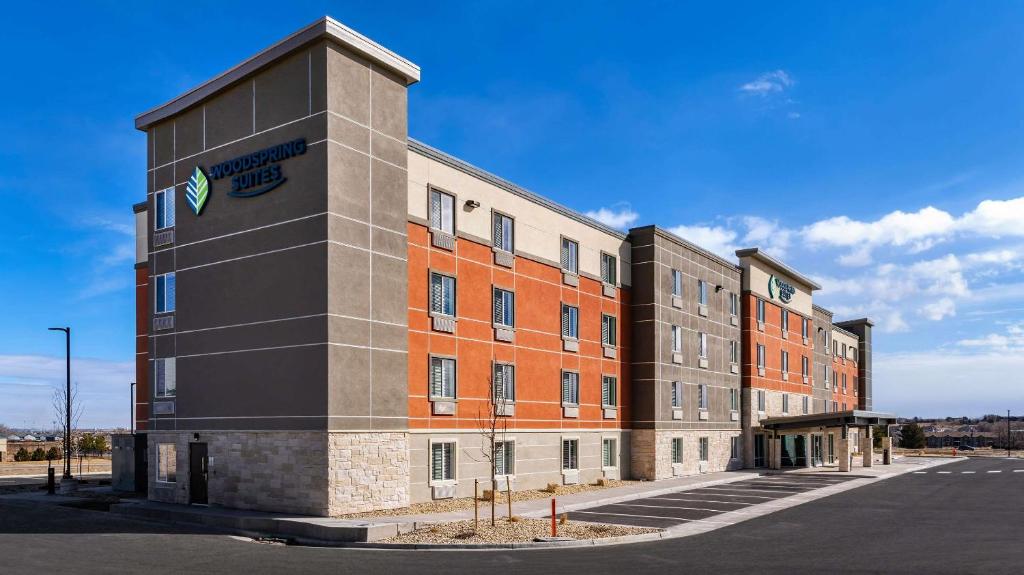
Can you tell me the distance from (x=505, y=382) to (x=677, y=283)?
50.8ft

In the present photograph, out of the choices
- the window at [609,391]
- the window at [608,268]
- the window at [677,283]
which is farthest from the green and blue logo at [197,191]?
the window at [677,283]

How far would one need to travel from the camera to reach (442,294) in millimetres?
32000

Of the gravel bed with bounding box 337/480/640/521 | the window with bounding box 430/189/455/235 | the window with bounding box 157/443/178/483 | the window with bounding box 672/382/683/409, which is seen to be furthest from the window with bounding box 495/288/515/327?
the window with bounding box 672/382/683/409

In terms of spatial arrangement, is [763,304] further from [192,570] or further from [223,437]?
[192,570]

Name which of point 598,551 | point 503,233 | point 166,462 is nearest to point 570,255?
point 503,233

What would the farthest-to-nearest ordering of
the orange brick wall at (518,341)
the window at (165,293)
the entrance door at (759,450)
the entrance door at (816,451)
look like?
the entrance door at (816,451) < the entrance door at (759,450) < the window at (165,293) < the orange brick wall at (518,341)

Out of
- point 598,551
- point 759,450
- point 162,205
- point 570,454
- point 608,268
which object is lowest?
point 759,450

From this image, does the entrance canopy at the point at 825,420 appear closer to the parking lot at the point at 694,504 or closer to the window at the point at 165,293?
the parking lot at the point at 694,504

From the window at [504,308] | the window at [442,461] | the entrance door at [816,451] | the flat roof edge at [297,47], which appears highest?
the flat roof edge at [297,47]

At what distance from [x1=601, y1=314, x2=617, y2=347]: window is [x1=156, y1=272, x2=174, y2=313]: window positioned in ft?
66.5

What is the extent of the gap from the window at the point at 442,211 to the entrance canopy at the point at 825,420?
29.3m

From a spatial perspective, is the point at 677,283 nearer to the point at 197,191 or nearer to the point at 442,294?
the point at 442,294

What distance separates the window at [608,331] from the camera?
42.5 meters

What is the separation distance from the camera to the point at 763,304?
57.8 metres
